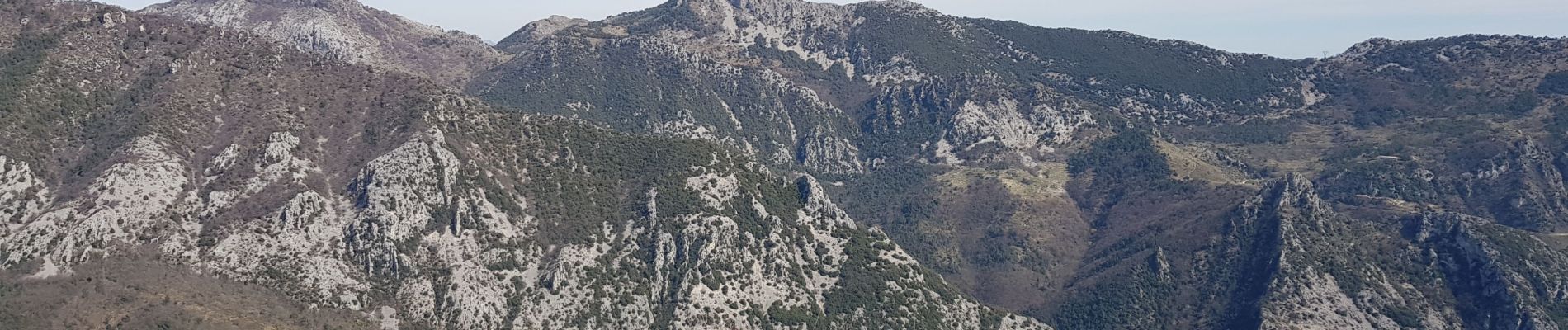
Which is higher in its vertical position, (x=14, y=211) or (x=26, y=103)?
(x=26, y=103)

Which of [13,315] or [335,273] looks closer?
[13,315]

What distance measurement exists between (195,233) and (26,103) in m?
38.0

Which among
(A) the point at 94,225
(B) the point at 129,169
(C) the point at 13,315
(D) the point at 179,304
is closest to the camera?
(C) the point at 13,315

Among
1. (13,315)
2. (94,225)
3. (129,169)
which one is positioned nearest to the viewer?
(13,315)

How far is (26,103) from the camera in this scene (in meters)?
199

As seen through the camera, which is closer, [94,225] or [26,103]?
[94,225]

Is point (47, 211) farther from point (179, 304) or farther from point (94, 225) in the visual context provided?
point (179, 304)

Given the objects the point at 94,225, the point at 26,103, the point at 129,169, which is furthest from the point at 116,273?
the point at 26,103

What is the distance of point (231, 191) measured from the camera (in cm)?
19925

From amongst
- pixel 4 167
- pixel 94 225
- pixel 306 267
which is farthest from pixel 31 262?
pixel 306 267

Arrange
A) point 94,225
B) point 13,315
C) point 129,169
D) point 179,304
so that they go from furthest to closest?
point 129,169 → point 94,225 → point 179,304 → point 13,315

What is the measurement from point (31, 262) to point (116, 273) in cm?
1077

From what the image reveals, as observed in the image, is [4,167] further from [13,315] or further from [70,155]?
[13,315]

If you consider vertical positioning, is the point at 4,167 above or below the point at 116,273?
above
